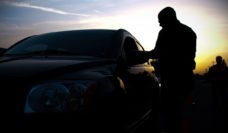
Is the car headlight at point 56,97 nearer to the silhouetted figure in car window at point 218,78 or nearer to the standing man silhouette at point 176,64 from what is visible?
the standing man silhouette at point 176,64

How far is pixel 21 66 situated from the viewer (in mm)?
2900

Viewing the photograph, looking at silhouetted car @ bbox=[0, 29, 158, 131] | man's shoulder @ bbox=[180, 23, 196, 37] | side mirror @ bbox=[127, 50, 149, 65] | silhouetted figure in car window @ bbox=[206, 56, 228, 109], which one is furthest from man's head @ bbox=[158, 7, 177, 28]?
silhouetted figure in car window @ bbox=[206, 56, 228, 109]

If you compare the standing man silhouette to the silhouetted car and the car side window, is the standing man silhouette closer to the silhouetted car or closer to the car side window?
the car side window

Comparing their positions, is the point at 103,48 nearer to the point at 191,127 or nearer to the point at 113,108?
the point at 113,108

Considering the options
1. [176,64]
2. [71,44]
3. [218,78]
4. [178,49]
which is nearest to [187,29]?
[178,49]

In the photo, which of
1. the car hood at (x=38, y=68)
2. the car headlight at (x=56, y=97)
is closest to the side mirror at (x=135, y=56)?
the car hood at (x=38, y=68)

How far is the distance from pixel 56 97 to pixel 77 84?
8.5 inches

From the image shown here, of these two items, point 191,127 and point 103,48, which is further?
point 191,127

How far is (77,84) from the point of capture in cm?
257

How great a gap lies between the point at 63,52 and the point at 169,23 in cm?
165

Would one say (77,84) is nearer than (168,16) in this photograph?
Yes

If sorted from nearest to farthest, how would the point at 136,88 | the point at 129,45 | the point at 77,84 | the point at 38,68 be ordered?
1. the point at 77,84
2. the point at 38,68
3. the point at 136,88
4. the point at 129,45

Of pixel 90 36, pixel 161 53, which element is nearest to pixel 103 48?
pixel 90 36

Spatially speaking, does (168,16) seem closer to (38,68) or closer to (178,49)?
(178,49)
